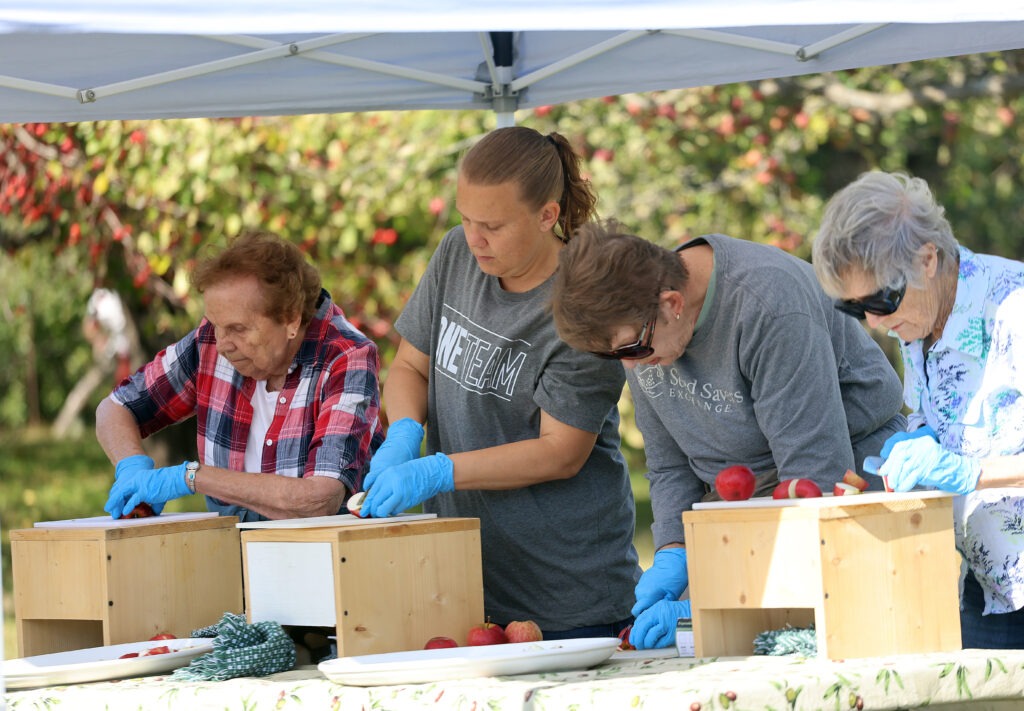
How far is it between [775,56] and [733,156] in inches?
158

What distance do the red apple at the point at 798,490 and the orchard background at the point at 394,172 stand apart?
15.1ft

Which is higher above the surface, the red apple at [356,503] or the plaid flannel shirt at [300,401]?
the plaid flannel shirt at [300,401]

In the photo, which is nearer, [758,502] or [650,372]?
[758,502]

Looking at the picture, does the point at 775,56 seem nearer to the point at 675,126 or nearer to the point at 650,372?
the point at 650,372

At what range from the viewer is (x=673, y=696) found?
1905 mm

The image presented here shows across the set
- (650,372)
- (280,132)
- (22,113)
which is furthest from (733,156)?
(650,372)

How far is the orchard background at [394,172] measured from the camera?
670 cm

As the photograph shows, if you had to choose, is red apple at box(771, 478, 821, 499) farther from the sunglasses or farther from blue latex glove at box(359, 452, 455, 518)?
blue latex glove at box(359, 452, 455, 518)

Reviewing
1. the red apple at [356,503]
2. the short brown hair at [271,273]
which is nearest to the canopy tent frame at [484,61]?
the short brown hair at [271,273]

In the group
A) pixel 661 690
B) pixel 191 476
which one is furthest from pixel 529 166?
pixel 661 690

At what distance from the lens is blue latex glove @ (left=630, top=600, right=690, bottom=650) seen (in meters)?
2.56

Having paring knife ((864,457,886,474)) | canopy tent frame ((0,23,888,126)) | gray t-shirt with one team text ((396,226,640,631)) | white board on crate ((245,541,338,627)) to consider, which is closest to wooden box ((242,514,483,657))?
white board on crate ((245,541,338,627))

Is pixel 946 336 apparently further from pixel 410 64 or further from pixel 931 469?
pixel 410 64

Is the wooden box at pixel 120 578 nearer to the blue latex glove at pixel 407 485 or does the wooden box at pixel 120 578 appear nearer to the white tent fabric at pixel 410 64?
the blue latex glove at pixel 407 485
